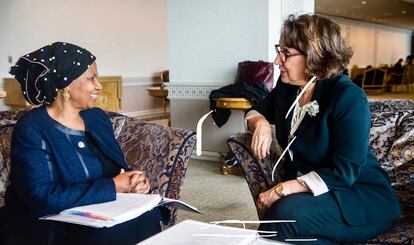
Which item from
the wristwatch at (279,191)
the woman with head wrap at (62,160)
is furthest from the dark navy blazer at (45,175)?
the wristwatch at (279,191)

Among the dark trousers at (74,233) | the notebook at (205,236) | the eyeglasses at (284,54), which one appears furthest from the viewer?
the eyeglasses at (284,54)

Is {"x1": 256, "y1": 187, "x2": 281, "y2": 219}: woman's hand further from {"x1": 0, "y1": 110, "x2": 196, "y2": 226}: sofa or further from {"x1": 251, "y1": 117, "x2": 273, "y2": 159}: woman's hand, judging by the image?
{"x1": 0, "y1": 110, "x2": 196, "y2": 226}: sofa

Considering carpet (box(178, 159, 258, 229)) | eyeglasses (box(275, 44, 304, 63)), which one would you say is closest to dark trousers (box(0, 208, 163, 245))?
eyeglasses (box(275, 44, 304, 63))

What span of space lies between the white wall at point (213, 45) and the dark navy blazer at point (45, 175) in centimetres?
303

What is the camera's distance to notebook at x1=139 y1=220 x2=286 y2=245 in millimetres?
1042

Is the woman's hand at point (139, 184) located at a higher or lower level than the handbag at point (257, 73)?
lower

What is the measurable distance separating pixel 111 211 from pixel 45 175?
31 centimetres

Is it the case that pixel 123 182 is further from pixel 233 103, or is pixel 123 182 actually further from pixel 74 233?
pixel 233 103

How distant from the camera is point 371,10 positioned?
14.7m

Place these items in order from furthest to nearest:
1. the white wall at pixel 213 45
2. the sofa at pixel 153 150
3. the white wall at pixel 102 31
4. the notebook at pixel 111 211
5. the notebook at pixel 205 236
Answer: the white wall at pixel 102 31 < the white wall at pixel 213 45 < the sofa at pixel 153 150 < the notebook at pixel 111 211 < the notebook at pixel 205 236

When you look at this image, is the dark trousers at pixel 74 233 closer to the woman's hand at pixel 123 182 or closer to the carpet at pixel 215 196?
the woman's hand at pixel 123 182

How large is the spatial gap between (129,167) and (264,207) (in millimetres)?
613

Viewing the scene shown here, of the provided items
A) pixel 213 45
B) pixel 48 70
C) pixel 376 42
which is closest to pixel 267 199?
pixel 48 70

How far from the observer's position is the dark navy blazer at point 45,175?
144 cm
